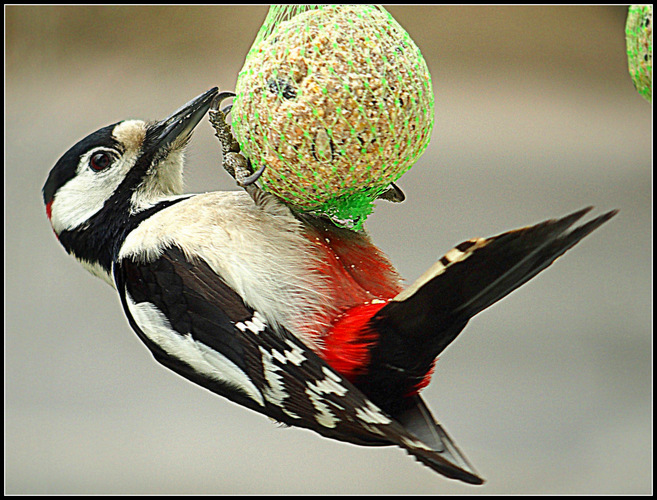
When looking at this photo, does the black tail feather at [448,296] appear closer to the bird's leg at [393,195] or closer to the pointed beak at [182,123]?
the bird's leg at [393,195]

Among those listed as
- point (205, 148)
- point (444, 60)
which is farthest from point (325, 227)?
point (444, 60)

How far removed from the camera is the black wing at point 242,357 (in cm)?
60

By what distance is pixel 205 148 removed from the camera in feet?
5.02

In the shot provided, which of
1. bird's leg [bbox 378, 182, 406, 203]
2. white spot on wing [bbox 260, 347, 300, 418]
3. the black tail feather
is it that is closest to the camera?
the black tail feather

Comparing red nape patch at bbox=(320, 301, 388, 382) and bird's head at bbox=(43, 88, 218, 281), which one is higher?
bird's head at bbox=(43, 88, 218, 281)

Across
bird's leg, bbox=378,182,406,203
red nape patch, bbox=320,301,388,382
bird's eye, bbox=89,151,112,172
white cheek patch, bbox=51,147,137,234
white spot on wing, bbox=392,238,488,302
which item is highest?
bird's eye, bbox=89,151,112,172

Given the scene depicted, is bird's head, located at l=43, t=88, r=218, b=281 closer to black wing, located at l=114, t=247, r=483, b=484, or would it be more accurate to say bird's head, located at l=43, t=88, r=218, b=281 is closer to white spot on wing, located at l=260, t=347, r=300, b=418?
black wing, located at l=114, t=247, r=483, b=484

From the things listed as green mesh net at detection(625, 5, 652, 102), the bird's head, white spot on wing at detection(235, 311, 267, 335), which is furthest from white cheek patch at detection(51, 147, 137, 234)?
green mesh net at detection(625, 5, 652, 102)

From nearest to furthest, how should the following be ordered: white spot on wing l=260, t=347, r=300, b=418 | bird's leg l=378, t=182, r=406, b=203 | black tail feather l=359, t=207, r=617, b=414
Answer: black tail feather l=359, t=207, r=617, b=414 → white spot on wing l=260, t=347, r=300, b=418 → bird's leg l=378, t=182, r=406, b=203

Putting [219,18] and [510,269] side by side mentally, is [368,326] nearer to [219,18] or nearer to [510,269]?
[510,269]

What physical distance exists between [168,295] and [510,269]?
1.04ft

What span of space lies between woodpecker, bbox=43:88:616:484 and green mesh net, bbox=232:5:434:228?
0.06 metres

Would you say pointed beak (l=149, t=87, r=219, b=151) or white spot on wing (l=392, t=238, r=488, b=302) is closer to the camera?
white spot on wing (l=392, t=238, r=488, b=302)

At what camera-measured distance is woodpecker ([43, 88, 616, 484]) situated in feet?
1.97
